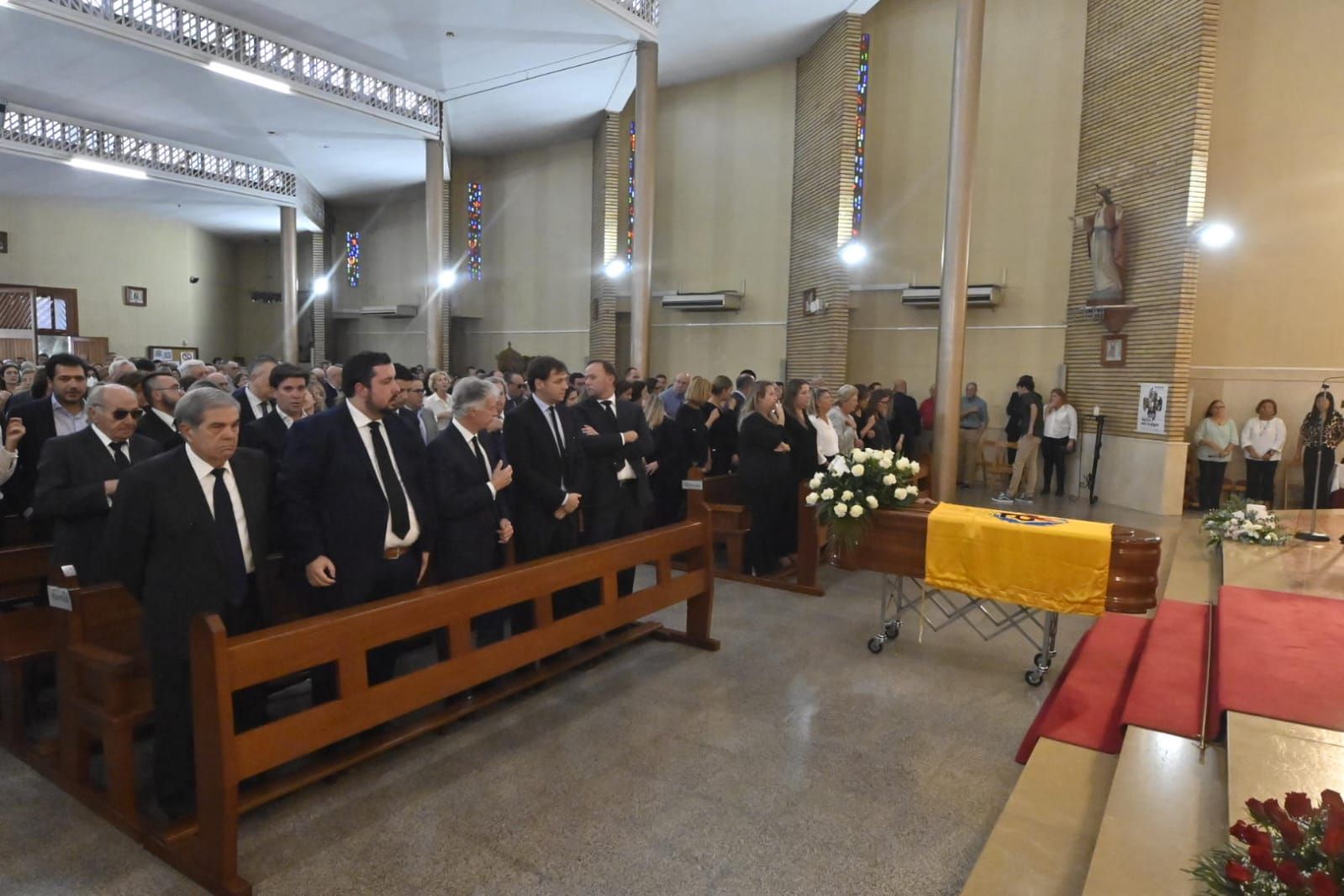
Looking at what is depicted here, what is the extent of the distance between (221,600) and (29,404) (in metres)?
2.29

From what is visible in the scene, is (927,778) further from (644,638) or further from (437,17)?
(437,17)

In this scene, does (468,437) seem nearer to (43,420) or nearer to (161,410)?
(161,410)

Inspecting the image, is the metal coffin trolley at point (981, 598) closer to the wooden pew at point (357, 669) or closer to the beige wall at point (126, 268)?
the wooden pew at point (357, 669)

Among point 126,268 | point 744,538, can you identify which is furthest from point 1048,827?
point 126,268

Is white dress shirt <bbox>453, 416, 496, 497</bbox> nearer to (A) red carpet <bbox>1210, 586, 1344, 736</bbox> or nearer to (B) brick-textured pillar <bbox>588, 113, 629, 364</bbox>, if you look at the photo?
(A) red carpet <bbox>1210, 586, 1344, 736</bbox>

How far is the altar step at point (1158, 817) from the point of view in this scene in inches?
87.0

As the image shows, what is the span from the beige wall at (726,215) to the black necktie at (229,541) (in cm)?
1146

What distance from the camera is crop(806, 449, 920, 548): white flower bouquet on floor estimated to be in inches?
177

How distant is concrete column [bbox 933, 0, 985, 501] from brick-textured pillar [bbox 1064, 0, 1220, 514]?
5.38 ft

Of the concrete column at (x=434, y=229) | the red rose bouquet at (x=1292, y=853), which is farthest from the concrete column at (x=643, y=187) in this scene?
the red rose bouquet at (x=1292, y=853)

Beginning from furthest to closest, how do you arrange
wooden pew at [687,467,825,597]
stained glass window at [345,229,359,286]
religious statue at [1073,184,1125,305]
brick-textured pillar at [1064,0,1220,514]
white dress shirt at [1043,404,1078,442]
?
stained glass window at [345,229,359,286], white dress shirt at [1043,404,1078,442], religious statue at [1073,184,1125,305], brick-textured pillar at [1064,0,1220,514], wooden pew at [687,467,825,597]

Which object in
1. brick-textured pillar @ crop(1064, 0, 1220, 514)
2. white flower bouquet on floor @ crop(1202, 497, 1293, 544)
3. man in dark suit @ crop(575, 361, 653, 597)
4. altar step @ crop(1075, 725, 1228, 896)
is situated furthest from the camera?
brick-textured pillar @ crop(1064, 0, 1220, 514)

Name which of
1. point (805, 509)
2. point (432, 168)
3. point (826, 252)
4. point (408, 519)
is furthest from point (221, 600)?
point (432, 168)

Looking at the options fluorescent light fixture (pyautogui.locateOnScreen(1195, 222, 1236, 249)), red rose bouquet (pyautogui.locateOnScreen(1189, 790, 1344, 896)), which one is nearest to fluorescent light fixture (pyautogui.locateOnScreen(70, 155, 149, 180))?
fluorescent light fixture (pyautogui.locateOnScreen(1195, 222, 1236, 249))
